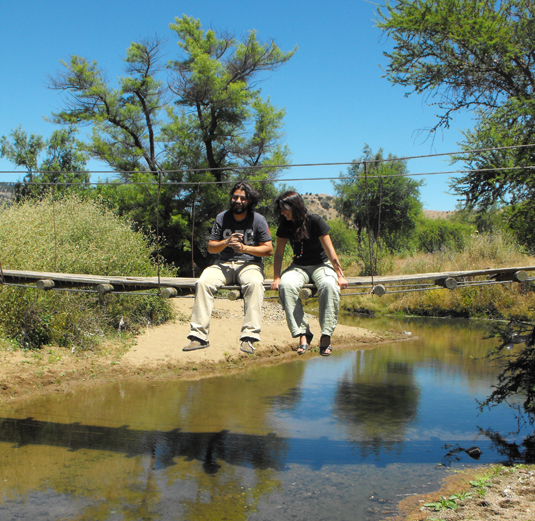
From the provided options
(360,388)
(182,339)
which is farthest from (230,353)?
(360,388)

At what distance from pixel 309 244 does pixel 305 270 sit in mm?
275

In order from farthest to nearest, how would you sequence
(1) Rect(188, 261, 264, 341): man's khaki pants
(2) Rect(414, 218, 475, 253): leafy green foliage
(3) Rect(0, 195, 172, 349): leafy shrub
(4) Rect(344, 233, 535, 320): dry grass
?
(2) Rect(414, 218, 475, 253): leafy green foliage
(4) Rect(344, 233, 535, 320): dry grass
(3) Rect(0, 195, 172, 349): leafy shrub
(1) Rect(188, 261, 264, 341): man's khaki pants

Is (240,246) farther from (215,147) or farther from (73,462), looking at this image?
(215,147)

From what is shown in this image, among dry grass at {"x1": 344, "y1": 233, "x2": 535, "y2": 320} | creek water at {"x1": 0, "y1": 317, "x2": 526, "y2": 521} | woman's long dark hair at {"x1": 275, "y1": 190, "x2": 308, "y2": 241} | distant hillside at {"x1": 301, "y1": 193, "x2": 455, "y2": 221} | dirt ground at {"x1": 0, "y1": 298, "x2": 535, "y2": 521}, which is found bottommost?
creek water at {"x1": 0, "y1": 317, "x2": 526, "y2": 521}

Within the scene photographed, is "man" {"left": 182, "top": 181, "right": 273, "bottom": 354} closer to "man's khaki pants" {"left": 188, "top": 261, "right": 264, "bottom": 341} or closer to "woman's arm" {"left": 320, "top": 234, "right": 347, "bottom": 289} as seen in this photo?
"man's khaki pants" {"left": 188, "top": 261, "right": 264, "bottom": 341}

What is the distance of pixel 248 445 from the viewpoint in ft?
23.4

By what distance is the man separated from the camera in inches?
202

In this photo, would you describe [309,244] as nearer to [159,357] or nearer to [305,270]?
[305,270]

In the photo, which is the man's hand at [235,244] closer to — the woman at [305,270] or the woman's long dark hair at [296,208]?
the woman at [305,270]

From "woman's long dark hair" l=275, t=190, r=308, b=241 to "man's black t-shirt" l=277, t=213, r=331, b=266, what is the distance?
0.06m

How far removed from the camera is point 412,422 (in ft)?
26.7

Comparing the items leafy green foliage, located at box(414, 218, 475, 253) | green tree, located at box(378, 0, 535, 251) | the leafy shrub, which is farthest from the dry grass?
leafy green foliage, located at box(414, 218, 475, 253)

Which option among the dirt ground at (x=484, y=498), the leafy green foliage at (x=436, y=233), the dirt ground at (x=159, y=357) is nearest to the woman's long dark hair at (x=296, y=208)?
the dirt ground at (x=484, y=498)

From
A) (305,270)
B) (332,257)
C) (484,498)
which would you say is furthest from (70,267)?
(484,498)
